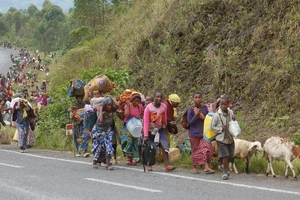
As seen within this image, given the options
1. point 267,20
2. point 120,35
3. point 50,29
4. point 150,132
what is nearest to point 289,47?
point 267,20

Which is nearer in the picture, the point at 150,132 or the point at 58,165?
the point at 150,132

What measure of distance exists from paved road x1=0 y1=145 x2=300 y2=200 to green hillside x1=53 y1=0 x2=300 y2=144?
354 centimetres

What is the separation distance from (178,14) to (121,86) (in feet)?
11.0

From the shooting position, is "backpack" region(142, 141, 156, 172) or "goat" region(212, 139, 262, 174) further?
"backpack" region(142, 141, 156, 172)

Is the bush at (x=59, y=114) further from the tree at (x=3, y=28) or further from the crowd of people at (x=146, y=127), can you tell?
the tree at (x=3, y=28)

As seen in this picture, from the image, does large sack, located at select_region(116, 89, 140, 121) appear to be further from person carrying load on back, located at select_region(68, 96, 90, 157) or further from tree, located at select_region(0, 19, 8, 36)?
tree, located at select_region(0, 19, 8, 36)

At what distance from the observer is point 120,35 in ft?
81.8

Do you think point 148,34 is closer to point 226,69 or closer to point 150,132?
point 226,69

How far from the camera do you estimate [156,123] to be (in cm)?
1151

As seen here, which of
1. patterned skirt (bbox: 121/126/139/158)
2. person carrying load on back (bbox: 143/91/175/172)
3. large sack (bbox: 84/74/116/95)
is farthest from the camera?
large sack (bbox: 84/74/116/95)

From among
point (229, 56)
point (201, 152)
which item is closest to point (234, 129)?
point (201, 152)

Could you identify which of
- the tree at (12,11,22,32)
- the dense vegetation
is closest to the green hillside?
the dense vegetation

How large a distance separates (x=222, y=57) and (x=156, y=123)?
591 centimetres

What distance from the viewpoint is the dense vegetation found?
14422 millimetres
